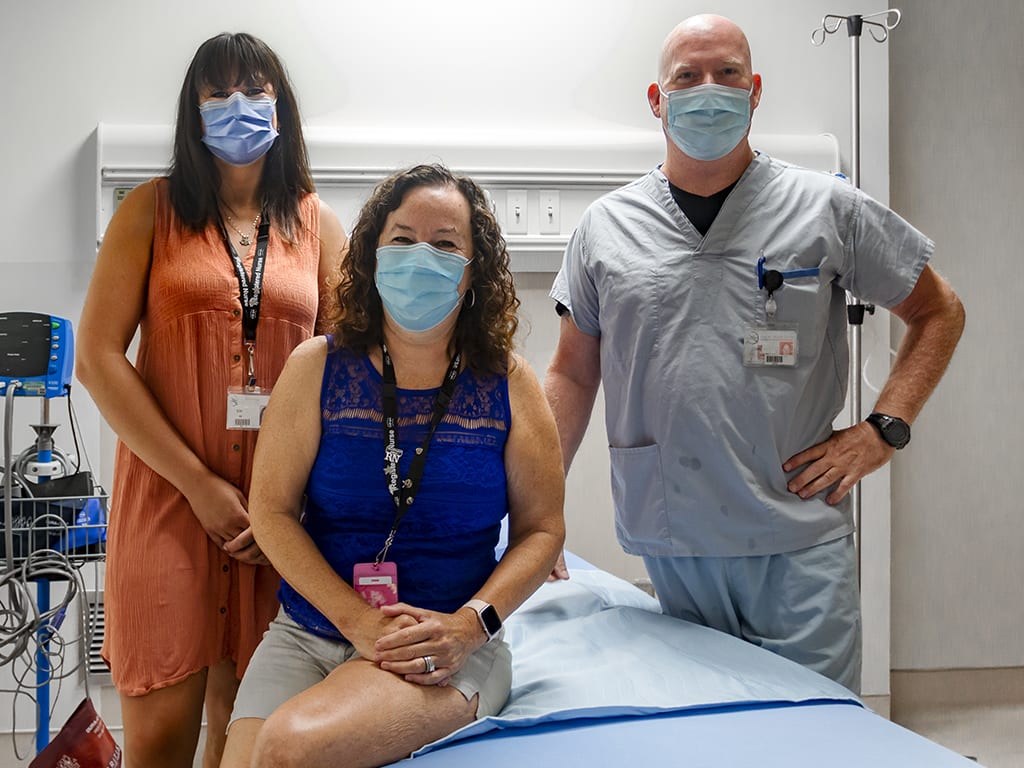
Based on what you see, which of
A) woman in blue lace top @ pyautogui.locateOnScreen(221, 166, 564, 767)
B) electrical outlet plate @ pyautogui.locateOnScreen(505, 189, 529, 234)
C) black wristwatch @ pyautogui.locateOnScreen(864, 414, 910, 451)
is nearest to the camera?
woman in blue lace top @ pyautogui.locateOnScreen(221, 166, 564, 767)

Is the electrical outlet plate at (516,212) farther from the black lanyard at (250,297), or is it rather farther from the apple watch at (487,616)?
the apple watch at (487,616)

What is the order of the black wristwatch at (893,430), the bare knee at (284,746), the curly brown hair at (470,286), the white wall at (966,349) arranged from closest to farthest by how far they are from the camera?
the bare knee at (284,746), the curly brown hair at (470,286), the black wristwatch at (893,430), the white wall at (966,349)

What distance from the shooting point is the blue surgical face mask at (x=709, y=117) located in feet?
6.26

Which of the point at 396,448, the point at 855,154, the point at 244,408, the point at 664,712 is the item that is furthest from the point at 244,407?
the point at 855,154

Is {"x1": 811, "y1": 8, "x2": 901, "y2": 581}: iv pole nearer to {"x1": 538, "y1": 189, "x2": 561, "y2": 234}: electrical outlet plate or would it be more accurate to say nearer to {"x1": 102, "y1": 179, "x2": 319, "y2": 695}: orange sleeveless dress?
{"x1": 538, "y1": 189, "x2": 561, "y2": 234}: electrical outlet plate

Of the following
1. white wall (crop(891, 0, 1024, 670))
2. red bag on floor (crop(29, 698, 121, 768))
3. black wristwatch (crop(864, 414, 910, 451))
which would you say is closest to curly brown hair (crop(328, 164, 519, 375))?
black wristwatch (crop(864, 414, 910, 451))

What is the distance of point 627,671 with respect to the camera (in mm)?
1696

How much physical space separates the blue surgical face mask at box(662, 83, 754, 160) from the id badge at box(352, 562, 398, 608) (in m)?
1.06

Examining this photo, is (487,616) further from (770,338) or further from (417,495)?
(770,338)

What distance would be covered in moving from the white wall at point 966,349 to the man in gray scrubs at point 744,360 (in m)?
1.98

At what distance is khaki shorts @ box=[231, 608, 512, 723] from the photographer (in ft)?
4.77

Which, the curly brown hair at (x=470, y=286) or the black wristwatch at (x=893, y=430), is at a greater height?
the curly brown hair at (x=470, y=286)

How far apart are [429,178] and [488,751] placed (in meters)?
0.94

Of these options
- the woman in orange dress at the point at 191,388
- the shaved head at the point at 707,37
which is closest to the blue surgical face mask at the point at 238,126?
the woman in orange dress at the point at 191,388
